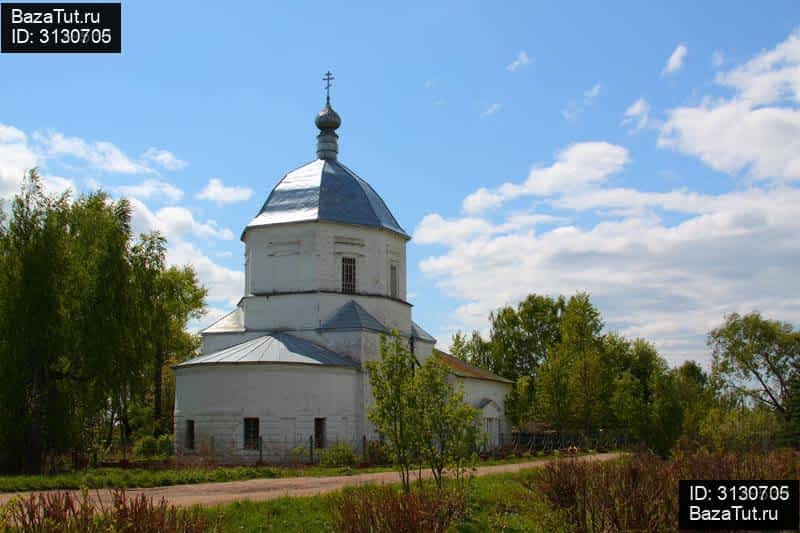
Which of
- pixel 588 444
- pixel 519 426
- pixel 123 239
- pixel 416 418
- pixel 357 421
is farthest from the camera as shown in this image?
pixel 519 426

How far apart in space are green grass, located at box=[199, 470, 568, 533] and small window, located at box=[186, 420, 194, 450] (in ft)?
53.7

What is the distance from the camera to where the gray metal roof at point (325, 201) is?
1396 inches

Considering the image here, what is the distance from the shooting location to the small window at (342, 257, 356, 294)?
35156mm

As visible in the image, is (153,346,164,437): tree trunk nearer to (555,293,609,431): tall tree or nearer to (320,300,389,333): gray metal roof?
(320,300,389,333): gray metal roof

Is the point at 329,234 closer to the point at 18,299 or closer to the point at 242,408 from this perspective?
the point at 242,408

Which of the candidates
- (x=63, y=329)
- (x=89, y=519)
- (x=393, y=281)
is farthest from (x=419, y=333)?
(x=89, y=519)

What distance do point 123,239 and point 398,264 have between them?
1488 centimetres

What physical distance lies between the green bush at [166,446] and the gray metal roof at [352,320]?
7.65 meters

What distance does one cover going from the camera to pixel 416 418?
15.3 meters

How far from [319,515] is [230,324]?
23.4 metres

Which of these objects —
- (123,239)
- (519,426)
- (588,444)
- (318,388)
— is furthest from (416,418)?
(519,426)

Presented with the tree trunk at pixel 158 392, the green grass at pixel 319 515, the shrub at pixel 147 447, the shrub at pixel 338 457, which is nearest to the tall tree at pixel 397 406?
the green grass at pixel 319 515

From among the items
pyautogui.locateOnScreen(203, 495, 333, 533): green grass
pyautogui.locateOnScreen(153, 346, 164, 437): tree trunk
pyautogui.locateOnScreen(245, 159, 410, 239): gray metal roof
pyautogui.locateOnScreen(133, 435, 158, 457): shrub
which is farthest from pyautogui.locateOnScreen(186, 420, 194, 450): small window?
pyautogui.locateOnScreen(203, 495, 333, 533): green grass

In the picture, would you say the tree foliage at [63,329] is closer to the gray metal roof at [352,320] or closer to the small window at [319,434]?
the small window at [319,434]
